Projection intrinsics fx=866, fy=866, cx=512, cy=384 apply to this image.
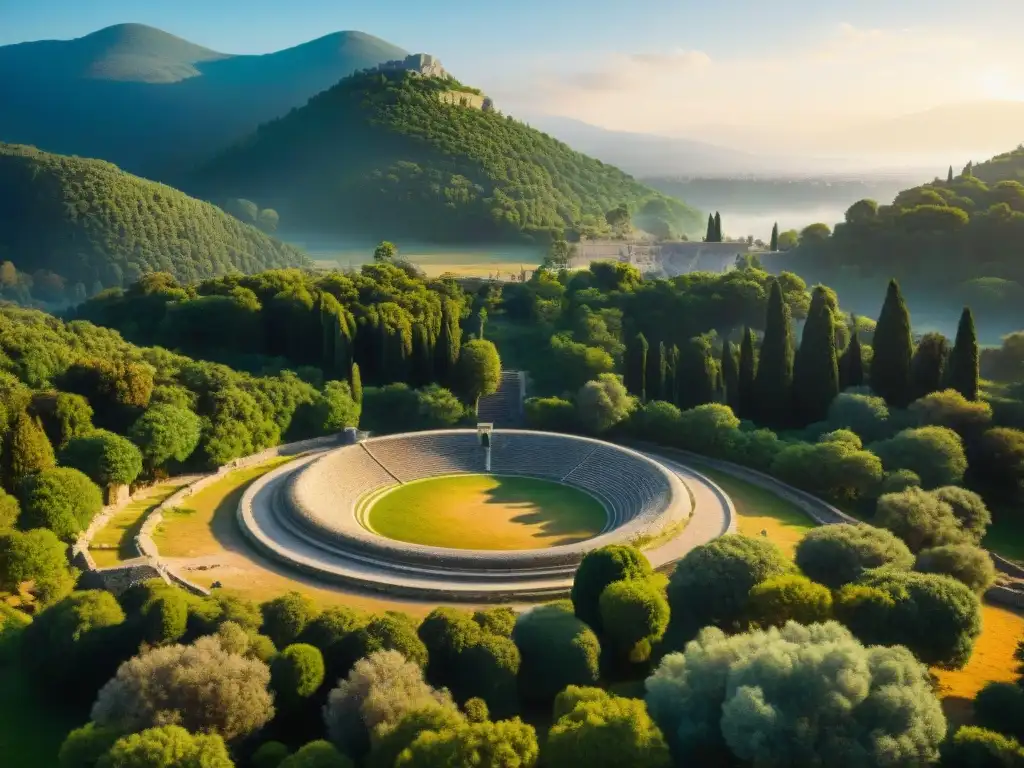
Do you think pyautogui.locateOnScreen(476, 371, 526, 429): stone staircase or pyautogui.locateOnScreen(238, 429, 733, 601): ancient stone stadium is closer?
pyautogui.locateOnScreen(238, 429, 733, 601): ancient stone stadium

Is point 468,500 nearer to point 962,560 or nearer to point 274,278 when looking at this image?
point 962,560

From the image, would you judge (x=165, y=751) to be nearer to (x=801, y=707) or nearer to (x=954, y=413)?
(x=801, y=707)

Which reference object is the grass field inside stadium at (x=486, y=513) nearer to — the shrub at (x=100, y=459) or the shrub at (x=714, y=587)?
the shrub at (x=100, y=459)

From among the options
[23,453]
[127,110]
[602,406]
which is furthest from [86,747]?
[127,110]

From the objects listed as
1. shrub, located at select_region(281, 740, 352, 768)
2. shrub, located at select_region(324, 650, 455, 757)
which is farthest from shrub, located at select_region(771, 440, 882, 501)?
shrub, located at select_region(281, 740, 352, 768)

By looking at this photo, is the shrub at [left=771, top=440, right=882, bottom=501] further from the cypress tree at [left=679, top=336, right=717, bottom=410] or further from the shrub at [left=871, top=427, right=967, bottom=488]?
the cypress tree at [left=679, top=336, right=717, bottom=410]

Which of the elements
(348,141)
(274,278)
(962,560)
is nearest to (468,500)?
(962,560)
